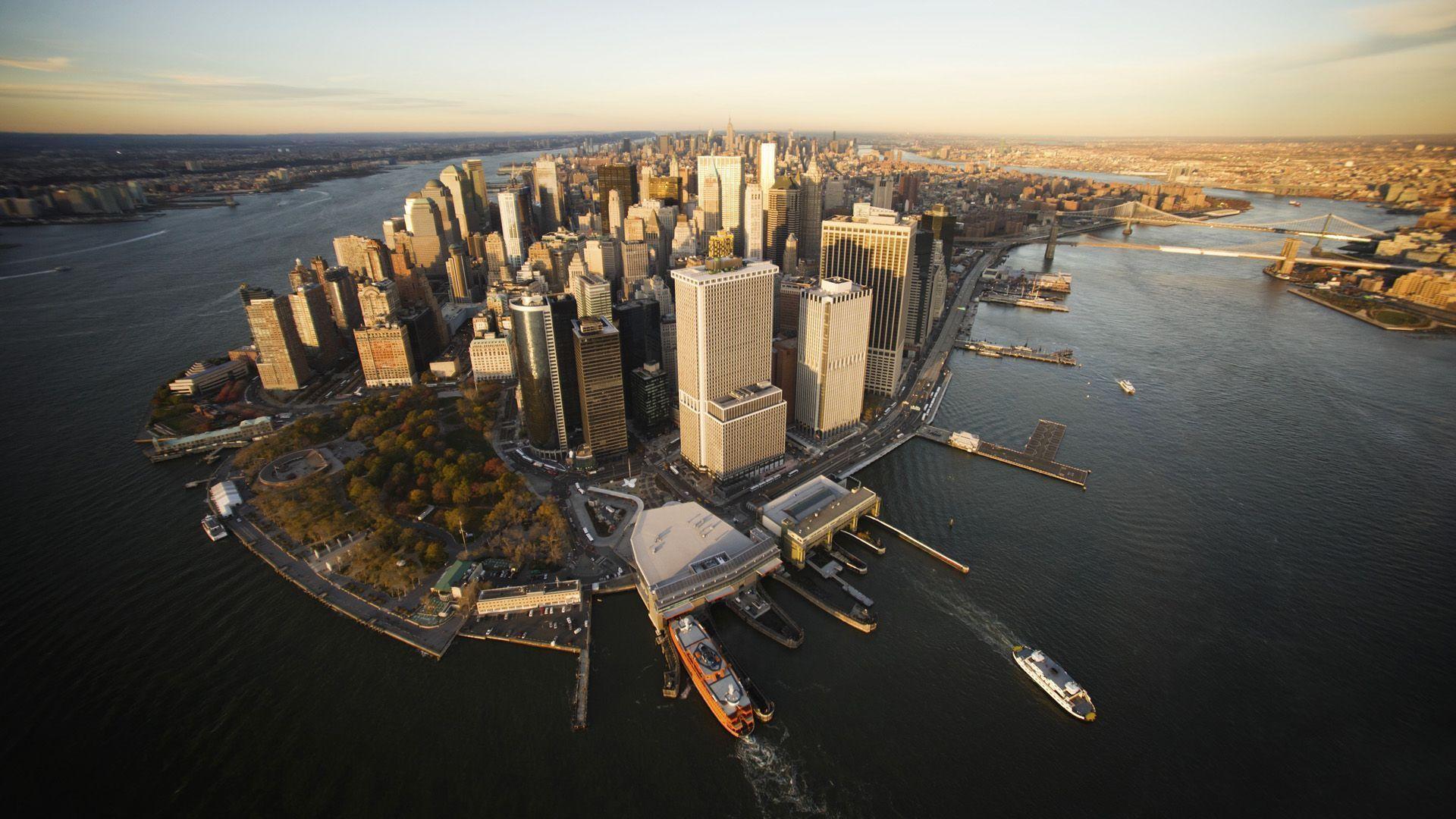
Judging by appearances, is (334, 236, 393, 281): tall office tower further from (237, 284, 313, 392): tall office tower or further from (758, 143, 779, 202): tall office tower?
(758, 143, 779, 202): tall office tower

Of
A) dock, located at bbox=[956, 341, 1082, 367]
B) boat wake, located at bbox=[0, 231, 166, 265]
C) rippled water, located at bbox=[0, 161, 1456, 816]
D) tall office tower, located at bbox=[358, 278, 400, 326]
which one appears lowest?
rippled water, located at bbox=[0, 161, 1456, 816]

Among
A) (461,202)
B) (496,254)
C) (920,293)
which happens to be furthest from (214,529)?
(461,202)

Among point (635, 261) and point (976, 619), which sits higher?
point (635, 261)

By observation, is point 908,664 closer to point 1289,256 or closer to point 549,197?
point 1289,256

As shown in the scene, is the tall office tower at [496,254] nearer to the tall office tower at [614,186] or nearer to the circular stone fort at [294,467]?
the tall office tower at [614,186]

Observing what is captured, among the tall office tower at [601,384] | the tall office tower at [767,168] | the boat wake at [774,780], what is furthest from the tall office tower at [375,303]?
the tall office tower at [767,168]

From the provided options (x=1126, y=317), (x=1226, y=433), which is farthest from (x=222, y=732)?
(x=1126, y=317)

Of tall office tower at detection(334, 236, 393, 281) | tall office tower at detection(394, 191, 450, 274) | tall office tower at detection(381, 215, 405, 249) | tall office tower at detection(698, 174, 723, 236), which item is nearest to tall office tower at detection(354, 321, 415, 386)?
tall office tower at detection(334, 236, 393, 281)
